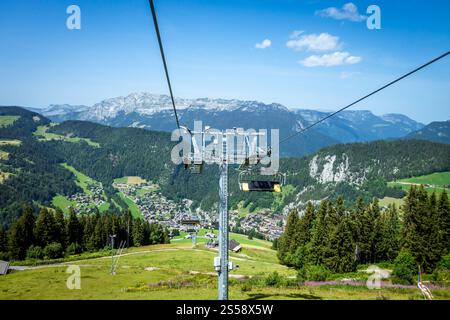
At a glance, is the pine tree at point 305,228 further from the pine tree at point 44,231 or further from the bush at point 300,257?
the pine tree at point 44,231

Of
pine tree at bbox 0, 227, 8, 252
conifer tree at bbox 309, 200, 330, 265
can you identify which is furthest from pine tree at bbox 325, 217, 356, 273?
pine tree at bbox 0, 227, 8, 252

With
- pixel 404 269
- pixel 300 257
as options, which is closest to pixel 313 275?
pixel 404 269

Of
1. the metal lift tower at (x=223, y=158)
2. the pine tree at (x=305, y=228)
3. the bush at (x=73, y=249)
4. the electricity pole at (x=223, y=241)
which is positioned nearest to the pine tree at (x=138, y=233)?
the bush at (x=73, y=249)

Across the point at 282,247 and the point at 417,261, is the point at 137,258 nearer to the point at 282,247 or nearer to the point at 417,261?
the point at 282,247

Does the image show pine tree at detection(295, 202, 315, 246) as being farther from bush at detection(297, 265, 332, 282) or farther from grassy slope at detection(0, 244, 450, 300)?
bush at detection(297, 265, 332, 282)

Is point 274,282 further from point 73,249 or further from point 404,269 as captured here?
point 73,249

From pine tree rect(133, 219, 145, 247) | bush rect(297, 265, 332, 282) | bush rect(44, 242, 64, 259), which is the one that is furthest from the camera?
pine tree rect(133, 219, 145, 247)
